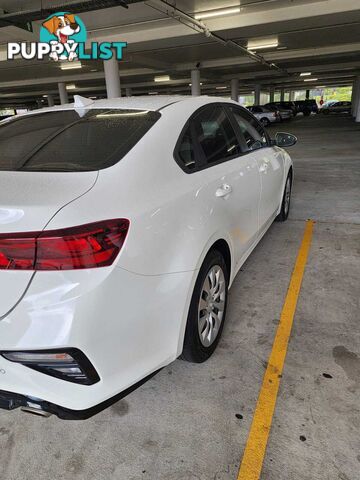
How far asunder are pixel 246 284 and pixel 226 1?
933cm

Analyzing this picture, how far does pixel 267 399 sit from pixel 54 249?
4.92 feet

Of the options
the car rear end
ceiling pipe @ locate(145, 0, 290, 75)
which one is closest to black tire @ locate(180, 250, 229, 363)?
the car rear end

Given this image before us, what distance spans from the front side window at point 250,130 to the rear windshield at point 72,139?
4.16ft

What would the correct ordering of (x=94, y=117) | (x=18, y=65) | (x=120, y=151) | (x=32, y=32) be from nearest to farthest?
1. (x=120, y=151)
2. (x=94, y=117)
3. (x=32, y=32)
4. (x=18, y=65)

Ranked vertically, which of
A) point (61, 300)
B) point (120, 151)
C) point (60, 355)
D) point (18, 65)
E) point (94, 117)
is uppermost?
point (18, 65)

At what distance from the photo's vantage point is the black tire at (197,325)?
219 cm

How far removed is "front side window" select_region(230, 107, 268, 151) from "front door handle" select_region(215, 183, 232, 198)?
90 cm

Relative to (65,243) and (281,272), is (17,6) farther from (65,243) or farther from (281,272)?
(65,243)

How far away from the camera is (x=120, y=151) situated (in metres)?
1.98

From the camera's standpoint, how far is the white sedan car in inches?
59.3

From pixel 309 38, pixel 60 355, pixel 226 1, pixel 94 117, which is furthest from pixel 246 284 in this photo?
pixel 309 38

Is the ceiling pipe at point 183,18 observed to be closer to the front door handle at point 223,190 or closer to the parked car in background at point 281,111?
the front door handle at point 223,190

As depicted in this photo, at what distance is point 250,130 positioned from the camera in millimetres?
3693

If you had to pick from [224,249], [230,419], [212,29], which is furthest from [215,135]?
[212,29]
